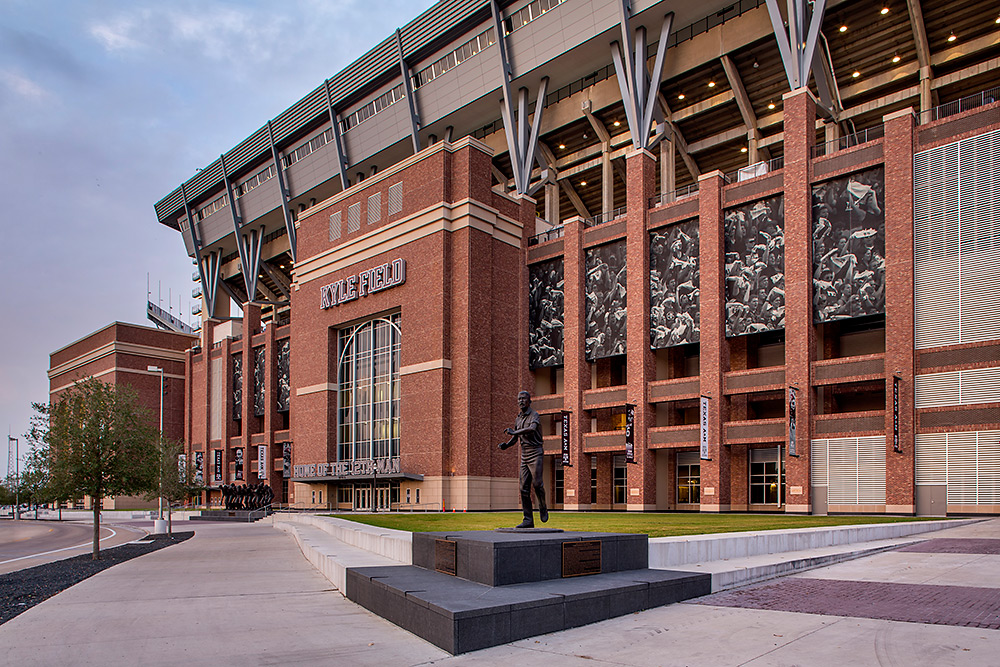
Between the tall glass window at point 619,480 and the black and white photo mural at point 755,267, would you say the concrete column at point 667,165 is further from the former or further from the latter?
the tall glass window at point 619,480

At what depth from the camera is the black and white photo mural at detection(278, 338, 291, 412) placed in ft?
232

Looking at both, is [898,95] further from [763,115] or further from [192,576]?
[192,576]

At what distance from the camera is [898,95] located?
152ft

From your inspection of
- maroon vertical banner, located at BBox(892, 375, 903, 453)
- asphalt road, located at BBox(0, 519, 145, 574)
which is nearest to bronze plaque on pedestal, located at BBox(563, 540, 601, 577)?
asphalt road, located at BBox(0, 519, 145, 574)

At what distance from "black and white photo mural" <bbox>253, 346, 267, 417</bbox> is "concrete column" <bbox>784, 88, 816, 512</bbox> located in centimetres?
5173

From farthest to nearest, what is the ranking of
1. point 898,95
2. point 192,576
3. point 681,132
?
point 681,132
point 898,95
point 192,576

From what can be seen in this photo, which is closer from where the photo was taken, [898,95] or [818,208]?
[818,208]

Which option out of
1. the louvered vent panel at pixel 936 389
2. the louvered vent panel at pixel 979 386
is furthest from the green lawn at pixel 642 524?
the louvered vent panel at pixel 979 386

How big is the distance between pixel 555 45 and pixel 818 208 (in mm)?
21352

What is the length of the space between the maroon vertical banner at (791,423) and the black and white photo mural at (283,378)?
4773cm

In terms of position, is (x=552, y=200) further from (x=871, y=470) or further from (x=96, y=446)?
(x=96, y=446)

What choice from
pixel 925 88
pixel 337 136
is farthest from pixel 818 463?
pixel 337 136

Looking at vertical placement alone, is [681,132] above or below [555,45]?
below

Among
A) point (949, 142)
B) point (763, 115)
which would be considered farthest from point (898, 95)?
point (949, 142)
